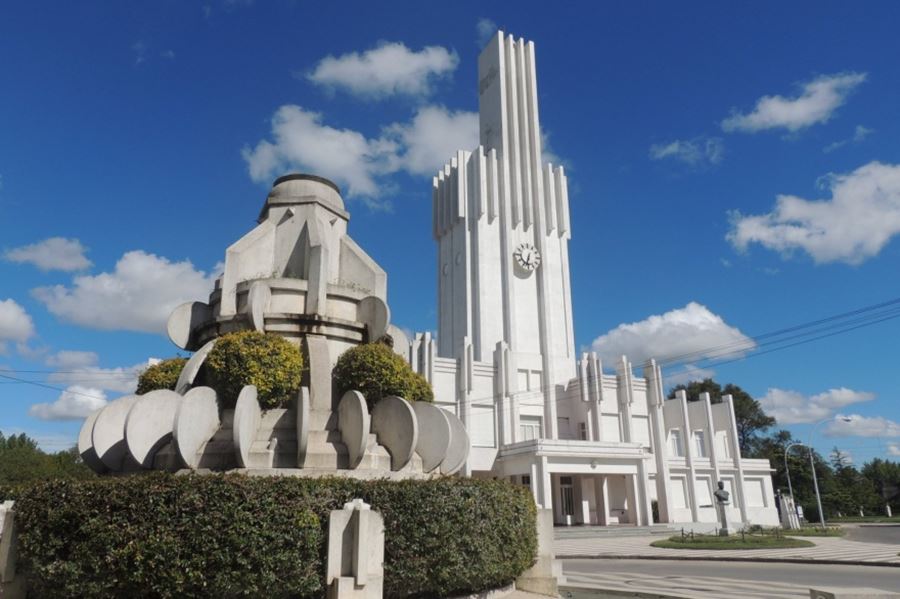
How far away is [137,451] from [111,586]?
3.65m

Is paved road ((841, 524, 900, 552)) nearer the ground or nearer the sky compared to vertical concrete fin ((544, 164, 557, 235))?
nearer the ground

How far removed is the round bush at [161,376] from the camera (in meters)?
12.4

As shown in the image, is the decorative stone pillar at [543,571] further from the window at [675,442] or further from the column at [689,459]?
the window at [675,442]

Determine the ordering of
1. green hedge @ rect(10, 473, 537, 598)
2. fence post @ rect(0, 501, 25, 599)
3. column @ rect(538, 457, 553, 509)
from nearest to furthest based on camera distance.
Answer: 1. green hedge @ rect(10, 473, 537, 598)
2. fence post @ rect(0, 501, 25, 599)
3. column @ rect(538, 457, 553, 509)

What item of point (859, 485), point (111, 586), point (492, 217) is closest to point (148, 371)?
point (111, 586)

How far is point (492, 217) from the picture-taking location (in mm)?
48062

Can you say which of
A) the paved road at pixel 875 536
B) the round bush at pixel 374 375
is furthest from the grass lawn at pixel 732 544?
the round bush at pixel 374 375

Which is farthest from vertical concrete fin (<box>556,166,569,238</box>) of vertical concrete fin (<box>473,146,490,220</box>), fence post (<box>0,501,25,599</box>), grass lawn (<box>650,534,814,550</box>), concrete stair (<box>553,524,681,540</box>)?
fence post (<box>0,501,25,599</box>)

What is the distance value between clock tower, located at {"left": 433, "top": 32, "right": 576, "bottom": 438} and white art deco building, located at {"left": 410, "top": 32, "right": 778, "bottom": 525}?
0.34 feet

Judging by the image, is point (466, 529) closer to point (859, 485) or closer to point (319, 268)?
point (319, 268)

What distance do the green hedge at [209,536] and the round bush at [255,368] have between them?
3.36m

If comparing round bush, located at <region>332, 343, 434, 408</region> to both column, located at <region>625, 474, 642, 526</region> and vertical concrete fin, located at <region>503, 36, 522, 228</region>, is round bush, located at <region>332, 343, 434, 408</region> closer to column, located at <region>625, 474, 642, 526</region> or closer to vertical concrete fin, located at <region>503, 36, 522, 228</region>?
column, located at <region>625, 474, 642, 526</region>

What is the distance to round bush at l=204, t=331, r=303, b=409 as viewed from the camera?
36.5ft

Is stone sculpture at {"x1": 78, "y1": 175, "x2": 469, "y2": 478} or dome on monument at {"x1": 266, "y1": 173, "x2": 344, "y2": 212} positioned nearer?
stone sculpture at {"x1": 78, "y1": 175, "x2": 469, "y2": 478}
